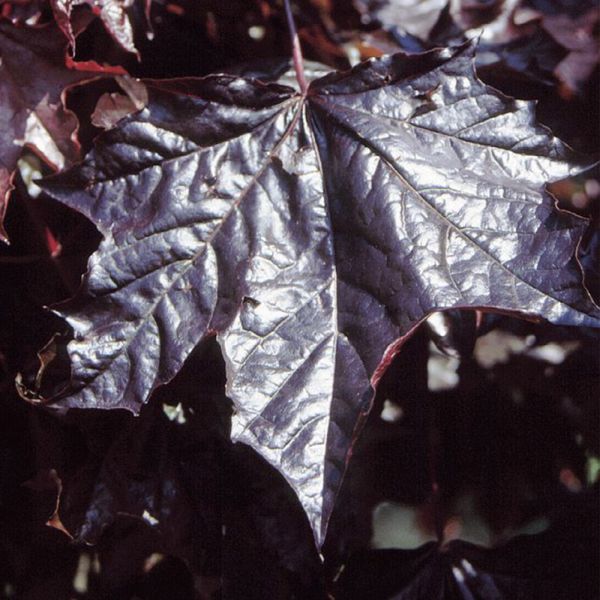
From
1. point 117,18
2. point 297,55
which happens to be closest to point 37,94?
point 117,18

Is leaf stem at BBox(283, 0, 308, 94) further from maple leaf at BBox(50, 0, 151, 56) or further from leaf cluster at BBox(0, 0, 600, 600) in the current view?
maple leaf at BBox(50, 0, 151, 56)

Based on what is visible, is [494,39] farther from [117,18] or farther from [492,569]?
[492,569]

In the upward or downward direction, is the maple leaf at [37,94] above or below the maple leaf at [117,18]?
below

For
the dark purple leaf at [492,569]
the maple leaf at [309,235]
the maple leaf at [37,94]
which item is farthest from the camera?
the dark purple leaf at [492,569]

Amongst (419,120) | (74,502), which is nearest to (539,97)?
(419,120)

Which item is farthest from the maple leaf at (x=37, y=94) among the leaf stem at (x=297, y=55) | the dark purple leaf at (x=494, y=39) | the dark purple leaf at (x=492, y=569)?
the dark purple leaf at (x=492, y=569)

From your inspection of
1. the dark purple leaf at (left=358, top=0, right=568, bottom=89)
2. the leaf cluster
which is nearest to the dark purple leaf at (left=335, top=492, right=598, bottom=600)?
the leaf cluster

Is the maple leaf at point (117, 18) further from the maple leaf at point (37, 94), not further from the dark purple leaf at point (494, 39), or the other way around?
the dark purple leaf at point (494, 39)
